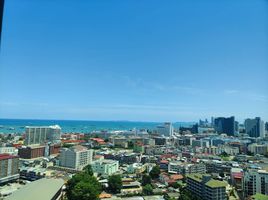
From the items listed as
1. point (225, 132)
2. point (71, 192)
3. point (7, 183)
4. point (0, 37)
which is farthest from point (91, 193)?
point (225, 132)

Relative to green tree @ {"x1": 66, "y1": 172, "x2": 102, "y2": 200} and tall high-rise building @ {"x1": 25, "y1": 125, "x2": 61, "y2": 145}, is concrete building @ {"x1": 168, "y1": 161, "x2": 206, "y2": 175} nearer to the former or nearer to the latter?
green tree @ {"x1": 66, "y1": 172, "x2": 102, "y2": 200}

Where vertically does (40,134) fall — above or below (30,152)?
above

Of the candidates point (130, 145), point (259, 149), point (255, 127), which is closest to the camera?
point (259, 149)

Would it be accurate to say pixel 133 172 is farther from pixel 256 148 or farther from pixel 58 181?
pixel 256 148

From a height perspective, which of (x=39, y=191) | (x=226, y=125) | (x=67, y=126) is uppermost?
(x=226, y=125)

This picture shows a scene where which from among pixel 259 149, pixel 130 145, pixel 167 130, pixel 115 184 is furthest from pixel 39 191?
pixel 167 130

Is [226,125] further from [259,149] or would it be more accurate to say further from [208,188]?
[208,188]
